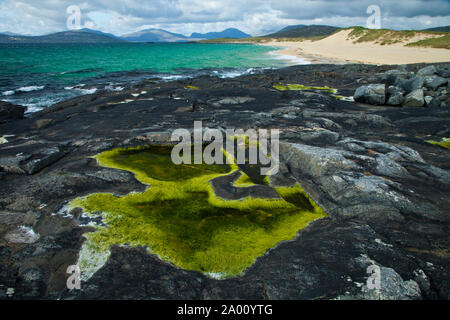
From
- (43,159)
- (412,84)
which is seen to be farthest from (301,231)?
(412,84)

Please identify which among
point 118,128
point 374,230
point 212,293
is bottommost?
point 212,293

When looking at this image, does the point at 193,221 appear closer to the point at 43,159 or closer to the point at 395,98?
the point at 43,159

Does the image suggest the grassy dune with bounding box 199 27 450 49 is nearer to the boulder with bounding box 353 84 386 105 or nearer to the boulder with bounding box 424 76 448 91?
the boulder with bounding box 424 76 448 91

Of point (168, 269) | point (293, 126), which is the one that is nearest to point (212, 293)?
point (168, 269)

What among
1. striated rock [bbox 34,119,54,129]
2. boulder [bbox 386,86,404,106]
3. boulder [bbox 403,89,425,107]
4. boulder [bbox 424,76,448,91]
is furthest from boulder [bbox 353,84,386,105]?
striated rock [bbox 34,119,54,129]

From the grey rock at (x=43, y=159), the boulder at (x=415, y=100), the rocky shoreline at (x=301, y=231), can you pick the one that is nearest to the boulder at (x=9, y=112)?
the rocky shoreline at (x=301, y=231)

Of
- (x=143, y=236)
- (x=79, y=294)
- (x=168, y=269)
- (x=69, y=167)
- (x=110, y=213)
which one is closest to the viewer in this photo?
(x=79, y=294)

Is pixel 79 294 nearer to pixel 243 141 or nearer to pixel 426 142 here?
pixel 243 141
